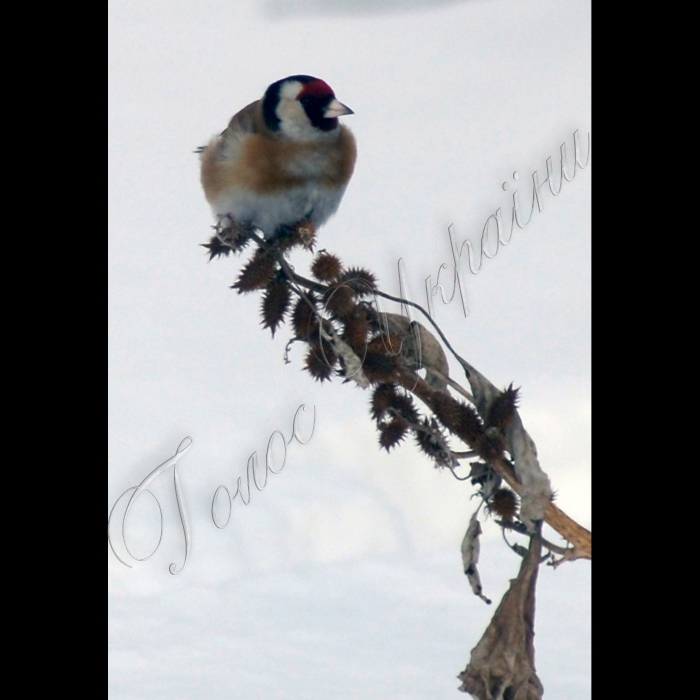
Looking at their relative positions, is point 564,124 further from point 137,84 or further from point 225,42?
point 137,84

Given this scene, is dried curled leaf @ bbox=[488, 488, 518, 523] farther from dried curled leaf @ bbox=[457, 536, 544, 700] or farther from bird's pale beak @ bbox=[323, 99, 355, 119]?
bird's pale beak @ bbox=[323, 99, 355, 119]

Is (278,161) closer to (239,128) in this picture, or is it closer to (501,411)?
(239,128)

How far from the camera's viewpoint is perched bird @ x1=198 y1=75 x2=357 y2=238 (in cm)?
182

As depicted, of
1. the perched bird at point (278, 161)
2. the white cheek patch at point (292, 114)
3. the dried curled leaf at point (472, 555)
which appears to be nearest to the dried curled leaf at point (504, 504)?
the dried curled leaf at point (472, 555)

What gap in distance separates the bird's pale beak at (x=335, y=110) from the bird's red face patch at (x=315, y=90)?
0.8 inches

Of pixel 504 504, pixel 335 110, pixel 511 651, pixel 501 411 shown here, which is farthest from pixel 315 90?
pixel 511 651

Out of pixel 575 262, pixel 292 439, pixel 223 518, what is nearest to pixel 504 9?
pixel 575 262

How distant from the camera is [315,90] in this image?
72.2 inches

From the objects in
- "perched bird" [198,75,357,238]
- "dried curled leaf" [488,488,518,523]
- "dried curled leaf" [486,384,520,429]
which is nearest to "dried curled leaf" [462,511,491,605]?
"dried curled leaf" [488,488,518,523]

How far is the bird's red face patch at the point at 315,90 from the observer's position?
183 centimetres

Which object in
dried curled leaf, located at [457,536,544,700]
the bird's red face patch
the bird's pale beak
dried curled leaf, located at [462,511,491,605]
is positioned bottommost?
dried curled leaf, located at [457,536,544,700]

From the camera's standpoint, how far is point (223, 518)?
181cm

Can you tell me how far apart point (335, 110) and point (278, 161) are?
128 mm

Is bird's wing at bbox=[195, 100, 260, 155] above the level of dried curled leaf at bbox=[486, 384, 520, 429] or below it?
above
